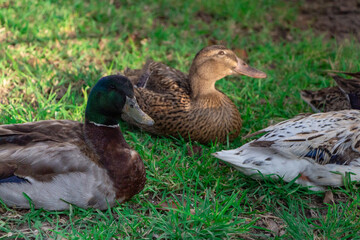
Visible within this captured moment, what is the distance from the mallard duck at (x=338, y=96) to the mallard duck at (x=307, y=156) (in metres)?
0.89

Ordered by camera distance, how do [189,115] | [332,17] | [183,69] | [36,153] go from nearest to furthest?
[36,153] < [189,115] < [183,69] < [332,17]

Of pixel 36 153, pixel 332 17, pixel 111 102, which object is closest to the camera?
pixel 36 153

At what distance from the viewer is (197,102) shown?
13.1 feet

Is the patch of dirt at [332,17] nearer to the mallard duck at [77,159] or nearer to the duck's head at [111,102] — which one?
the duck's head at [111,102]

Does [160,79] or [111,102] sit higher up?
[111,102]

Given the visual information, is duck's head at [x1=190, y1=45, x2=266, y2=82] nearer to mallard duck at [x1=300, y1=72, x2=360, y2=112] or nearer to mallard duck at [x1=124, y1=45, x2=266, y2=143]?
mallard duck at [x1=124, y1=45, x2=266, y2=143]

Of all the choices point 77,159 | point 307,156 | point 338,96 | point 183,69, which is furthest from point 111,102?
point 338,96

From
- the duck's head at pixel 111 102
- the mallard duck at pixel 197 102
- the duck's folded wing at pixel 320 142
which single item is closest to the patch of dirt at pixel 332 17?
the mallard duck at pixel 197 102

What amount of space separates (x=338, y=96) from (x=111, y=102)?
2353 mm

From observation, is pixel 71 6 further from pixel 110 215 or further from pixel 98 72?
pixel 110 215

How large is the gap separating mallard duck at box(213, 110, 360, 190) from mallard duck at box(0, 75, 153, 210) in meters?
0.72

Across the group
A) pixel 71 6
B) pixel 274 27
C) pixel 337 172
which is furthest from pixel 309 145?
pixel 71 6

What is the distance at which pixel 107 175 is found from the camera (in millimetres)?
2936

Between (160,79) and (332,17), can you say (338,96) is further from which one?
(332,17)
